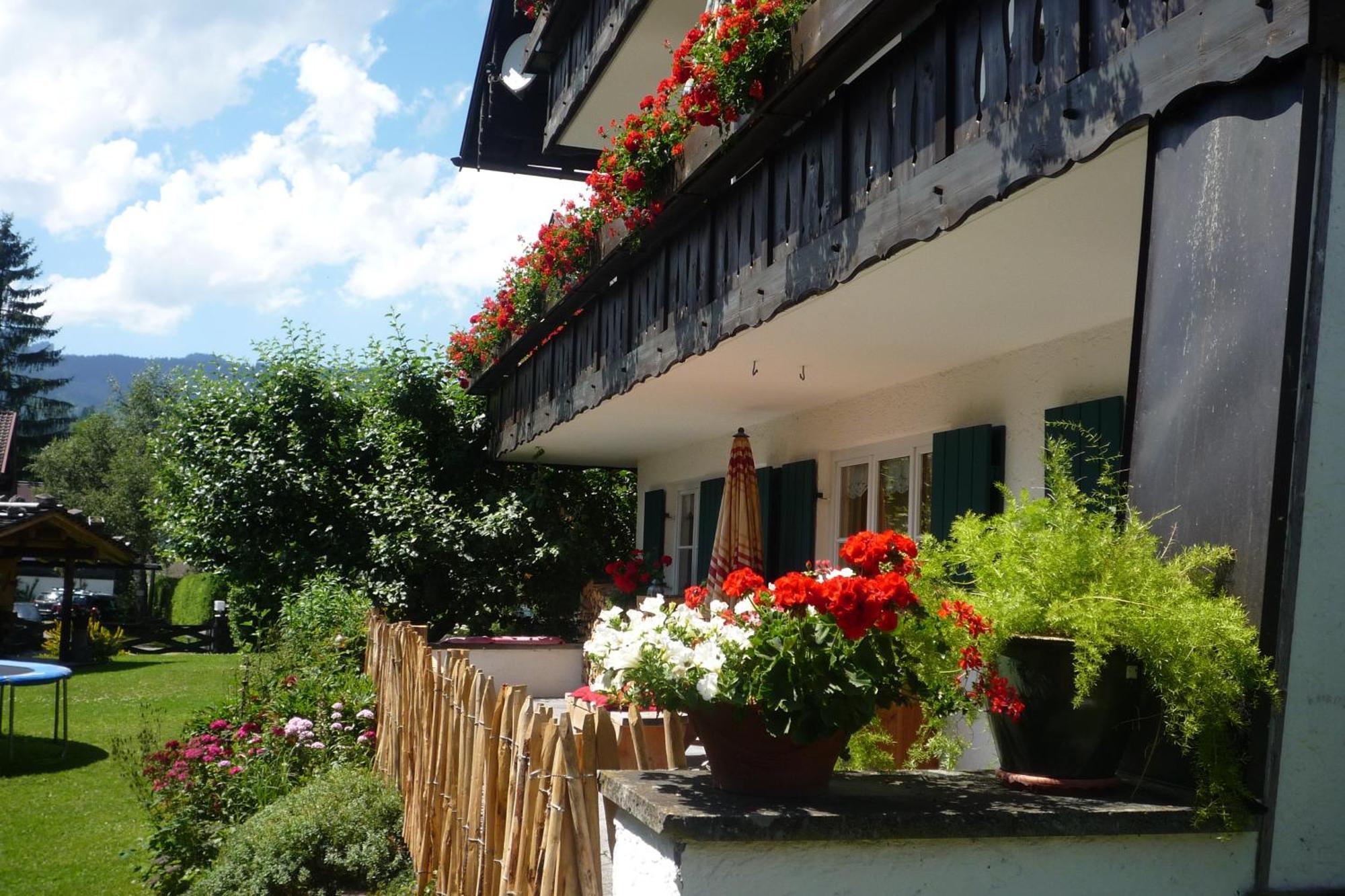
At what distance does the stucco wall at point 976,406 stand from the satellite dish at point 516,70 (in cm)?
701

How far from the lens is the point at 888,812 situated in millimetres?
2521

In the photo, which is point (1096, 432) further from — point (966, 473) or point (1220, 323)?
point (1220, 323)

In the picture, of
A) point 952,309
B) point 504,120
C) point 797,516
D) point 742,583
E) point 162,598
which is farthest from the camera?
point 162,598

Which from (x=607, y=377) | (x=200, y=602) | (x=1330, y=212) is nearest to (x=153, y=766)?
(x=607, y=377)

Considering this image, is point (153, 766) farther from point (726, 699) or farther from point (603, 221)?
point (726, 699)

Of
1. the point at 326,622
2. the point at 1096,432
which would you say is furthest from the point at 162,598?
the point at 1096,432

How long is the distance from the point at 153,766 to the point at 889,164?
593 cm

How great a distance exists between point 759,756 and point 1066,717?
0.73 metres

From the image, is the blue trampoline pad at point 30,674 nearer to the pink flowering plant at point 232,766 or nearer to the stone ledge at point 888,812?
the pink flowering plant at point 232,766

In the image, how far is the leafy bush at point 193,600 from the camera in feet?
99.0

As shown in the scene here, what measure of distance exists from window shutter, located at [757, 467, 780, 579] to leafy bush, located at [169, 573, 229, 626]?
21814 millimetres

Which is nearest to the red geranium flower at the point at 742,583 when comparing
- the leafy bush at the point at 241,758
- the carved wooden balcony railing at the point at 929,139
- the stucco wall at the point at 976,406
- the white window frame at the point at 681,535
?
the carved wooden balcony railing at the point at 929,139

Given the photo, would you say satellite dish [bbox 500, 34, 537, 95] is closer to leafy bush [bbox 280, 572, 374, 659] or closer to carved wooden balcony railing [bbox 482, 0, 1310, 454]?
leafy bush [bbox 280, 572, 374, 659]

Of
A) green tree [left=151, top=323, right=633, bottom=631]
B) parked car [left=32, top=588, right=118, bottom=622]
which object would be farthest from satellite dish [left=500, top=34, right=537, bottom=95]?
parked car [left=32, top=588, right=118, bottom=622]
